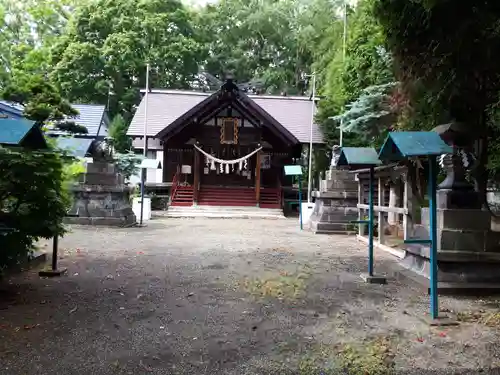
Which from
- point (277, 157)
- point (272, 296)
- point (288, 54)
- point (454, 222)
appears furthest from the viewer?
point (288, 54)

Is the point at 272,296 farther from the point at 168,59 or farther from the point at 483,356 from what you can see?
the point at 168,59

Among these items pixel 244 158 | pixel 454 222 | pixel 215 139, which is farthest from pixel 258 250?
pixel 215 139

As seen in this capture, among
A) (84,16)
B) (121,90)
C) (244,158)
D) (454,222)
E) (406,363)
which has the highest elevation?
(84,16)

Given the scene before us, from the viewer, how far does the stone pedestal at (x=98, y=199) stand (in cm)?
1316

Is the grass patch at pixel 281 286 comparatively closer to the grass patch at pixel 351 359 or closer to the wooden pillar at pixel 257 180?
the grass patch at pixel 351 359

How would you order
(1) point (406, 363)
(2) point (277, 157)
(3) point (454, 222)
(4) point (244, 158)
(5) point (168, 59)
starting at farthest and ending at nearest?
(5) point (168, 59)
(2) point (277, 157)
(4) point (244, 158)
(3) point (454, 222)
(1) point (406, 363)

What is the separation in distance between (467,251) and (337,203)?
23.9ft

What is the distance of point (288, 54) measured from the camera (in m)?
34.5

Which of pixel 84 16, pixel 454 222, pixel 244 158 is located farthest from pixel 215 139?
pixel 454 222

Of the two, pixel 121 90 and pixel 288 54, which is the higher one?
pixel 288 54

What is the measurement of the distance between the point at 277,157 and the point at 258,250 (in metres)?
15.6

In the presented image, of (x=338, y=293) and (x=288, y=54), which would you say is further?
(x=288, y=54)

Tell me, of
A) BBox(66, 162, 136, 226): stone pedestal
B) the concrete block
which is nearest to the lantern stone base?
the concrete block

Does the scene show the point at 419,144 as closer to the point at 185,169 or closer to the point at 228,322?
the point at 228,322
